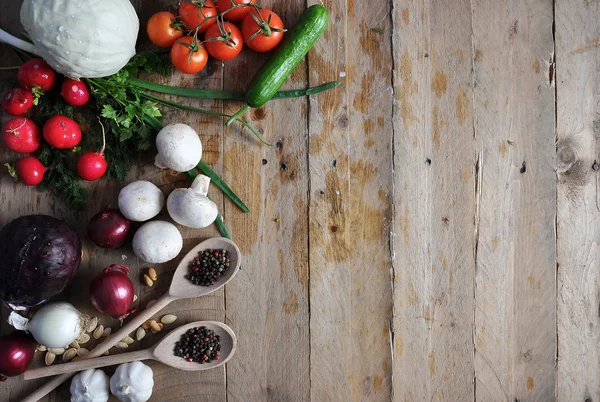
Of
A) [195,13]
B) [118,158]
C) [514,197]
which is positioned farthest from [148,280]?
[514,197]

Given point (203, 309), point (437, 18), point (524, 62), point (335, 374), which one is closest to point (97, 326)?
point (203, 309)

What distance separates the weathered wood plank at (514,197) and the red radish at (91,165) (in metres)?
1.01

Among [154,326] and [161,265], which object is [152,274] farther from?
[154,326]

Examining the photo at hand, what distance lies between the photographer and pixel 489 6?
132 cm

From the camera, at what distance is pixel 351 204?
129 cm

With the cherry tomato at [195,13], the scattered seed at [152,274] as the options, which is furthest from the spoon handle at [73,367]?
the cherry tomato at [195,13]

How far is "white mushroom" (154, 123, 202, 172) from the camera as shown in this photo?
1.14 meters

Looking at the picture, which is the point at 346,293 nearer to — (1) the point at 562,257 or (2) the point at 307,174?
(2) the point at 307,174

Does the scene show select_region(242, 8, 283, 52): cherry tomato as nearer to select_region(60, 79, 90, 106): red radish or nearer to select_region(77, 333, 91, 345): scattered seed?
select_region(60, 79, 90, 106): red radish

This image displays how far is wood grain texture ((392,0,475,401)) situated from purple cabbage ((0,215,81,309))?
2.76 feet

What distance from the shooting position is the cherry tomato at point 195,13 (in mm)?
1150

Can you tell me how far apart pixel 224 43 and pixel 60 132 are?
45 centimetres

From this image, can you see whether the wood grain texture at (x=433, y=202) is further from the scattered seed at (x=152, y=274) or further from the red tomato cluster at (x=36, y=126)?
the red tomato cluster at (x=36, y=126)

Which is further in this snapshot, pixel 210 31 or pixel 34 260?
pixel 210 31
